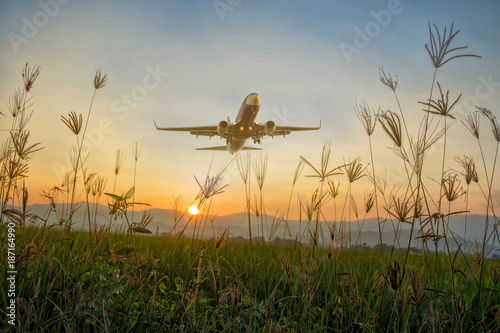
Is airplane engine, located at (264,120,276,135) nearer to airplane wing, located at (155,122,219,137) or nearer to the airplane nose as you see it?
the airplane nose

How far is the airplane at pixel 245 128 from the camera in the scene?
27.1 m

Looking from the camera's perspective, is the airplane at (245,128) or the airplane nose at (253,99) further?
the airplane at (245,128)

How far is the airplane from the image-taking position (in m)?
27.1

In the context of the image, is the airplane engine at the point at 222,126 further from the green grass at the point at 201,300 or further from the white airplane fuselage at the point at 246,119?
Result: the green grass at the point at 201,300

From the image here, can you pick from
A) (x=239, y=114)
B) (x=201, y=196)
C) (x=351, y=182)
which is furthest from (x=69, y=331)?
(x=239, y=114)

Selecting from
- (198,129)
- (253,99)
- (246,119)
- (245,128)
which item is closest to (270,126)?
(246,119)

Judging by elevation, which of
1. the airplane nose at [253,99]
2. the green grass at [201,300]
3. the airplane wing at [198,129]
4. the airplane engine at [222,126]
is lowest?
the green grass at [201,300]

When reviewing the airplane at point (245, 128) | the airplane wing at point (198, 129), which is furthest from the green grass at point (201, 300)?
the airplane wing at point (198, 129)

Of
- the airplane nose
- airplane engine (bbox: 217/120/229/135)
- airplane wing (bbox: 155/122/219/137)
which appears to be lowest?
airplane engine (bbox: 217/120/229/135)

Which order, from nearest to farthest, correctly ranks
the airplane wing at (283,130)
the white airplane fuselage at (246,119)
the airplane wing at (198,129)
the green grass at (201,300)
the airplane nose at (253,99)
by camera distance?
the green grass at (201,300) < the airplane nose at (253,99) < the white airplane fuselage at (246,119) < the airplane wing at (283,130) < the airplane wing at (198,129)

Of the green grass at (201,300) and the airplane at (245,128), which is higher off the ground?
the airplane at (245,128)

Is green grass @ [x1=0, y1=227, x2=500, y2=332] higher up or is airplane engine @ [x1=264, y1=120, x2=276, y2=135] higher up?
airplane engine @ [x1=264, y1=120, x2=276, y2=135]

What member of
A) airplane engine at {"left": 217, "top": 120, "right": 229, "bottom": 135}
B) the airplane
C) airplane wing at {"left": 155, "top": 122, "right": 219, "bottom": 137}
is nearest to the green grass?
the airplane

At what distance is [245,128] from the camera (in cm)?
2964
